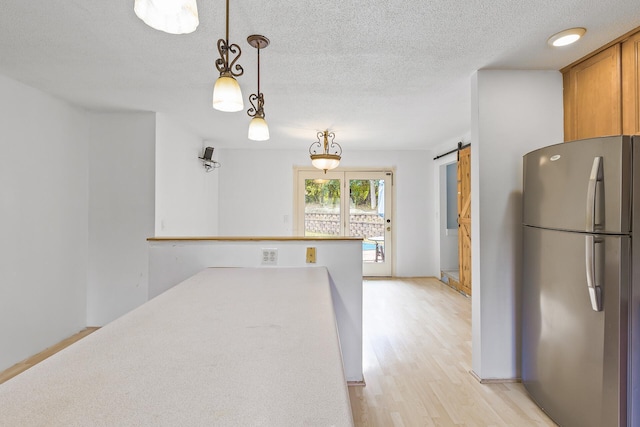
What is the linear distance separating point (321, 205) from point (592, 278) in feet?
15.0

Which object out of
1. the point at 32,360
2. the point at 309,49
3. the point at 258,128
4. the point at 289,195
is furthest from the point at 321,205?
the point at 32,360

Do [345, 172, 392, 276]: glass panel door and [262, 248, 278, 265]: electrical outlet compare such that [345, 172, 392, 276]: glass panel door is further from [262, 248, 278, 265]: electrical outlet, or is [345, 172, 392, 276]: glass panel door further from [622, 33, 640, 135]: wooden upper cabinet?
[622, 33, 640, 135]: wooden upper cabinet

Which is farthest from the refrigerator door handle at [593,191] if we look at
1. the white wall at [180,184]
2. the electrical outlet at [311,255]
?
the white wall at [180,184]

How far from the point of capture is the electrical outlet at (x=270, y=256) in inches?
93.4

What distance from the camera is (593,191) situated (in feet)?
5.71

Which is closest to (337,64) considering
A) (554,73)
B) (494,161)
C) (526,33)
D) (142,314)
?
(526,33)

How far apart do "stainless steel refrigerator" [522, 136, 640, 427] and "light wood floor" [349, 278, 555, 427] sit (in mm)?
263

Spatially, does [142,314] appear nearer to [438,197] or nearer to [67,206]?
[67,206]

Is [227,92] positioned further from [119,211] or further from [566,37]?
[119,211]

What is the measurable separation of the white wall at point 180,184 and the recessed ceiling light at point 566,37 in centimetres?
348

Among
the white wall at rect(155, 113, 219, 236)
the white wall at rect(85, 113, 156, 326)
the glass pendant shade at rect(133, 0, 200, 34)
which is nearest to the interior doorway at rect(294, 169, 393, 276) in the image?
the white wall at rect(155, 113, 219, 236)

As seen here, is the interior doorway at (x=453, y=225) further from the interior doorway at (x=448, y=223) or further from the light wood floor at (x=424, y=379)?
the light wood floor at (x=424, y=379)

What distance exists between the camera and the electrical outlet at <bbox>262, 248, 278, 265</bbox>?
2373mm

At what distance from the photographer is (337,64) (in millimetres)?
2428
